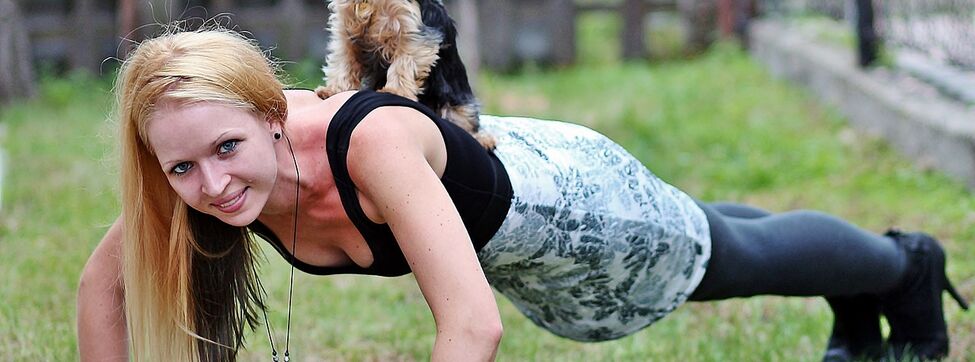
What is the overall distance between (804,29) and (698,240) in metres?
6.72

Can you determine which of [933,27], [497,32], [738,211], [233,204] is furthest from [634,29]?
[233,204]

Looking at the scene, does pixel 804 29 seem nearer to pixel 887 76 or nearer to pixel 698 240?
pixel 887 76

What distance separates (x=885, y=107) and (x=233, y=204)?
4474mm

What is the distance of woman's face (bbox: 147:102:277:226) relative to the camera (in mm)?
2125

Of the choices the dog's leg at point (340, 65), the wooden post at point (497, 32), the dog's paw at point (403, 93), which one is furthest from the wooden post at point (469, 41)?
the dog's paw at point (403, 93)

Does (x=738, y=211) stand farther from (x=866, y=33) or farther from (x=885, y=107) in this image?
(x=866, y=33)

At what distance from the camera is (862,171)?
5.65m

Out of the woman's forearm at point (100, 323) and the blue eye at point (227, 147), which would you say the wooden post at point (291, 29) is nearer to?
the woman's forearm at point (100, 323)

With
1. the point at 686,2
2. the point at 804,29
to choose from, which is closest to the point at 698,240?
the point at 804,29

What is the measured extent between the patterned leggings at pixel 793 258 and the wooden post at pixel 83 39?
8.22m

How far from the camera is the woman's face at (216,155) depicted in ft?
6.97

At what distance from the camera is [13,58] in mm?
9156

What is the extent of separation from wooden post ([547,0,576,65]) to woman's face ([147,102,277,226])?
8479 millimetres

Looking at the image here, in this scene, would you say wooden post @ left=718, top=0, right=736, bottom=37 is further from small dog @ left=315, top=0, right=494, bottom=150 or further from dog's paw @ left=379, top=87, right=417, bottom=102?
dog's paw @ left=379, top=87, right=417, bottom=102
